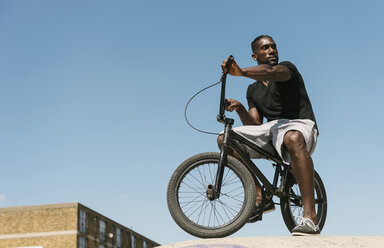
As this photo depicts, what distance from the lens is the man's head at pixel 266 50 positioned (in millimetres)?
5852

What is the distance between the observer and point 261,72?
16.8 ft

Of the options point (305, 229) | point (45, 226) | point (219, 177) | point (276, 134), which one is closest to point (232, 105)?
point (276, 134)

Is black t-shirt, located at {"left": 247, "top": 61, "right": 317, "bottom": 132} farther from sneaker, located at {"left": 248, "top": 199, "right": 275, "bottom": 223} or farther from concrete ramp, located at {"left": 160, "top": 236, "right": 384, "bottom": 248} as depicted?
concrete ramp, located at {"left": 160, "top": 236, "right": 384, "bottom": 248}

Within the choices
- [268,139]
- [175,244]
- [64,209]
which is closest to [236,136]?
[268,139]

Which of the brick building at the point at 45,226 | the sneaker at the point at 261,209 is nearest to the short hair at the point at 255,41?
the sneaker at the point at 261,209

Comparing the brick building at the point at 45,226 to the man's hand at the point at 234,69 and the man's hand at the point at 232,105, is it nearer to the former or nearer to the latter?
the man's hand at the point at 232,105

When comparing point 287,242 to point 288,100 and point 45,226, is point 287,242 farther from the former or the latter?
point 45,226

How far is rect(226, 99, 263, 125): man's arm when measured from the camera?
19.9 feet

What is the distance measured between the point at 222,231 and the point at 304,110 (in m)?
1.62

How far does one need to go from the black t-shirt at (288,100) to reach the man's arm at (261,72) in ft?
0.76

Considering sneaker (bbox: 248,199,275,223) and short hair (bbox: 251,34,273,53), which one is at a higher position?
short hair (bbox: 251,34,273,53)

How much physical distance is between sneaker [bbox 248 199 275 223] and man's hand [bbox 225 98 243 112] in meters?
1.12

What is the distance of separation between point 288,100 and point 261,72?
30.9 inches

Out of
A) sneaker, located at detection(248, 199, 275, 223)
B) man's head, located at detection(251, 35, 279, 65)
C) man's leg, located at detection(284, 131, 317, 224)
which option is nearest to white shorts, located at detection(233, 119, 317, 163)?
man's leg, located at detection(284, 131, 317, 224)
